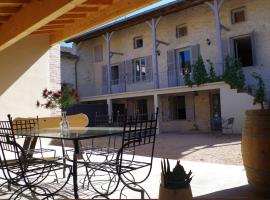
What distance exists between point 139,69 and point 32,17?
42.3 feet

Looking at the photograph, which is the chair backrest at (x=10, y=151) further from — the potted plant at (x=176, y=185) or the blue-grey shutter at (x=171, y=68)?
the blue-grey shutter at (x=171, y=68)

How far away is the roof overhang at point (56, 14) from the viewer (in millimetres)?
3811

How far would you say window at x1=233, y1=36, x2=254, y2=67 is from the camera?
526 inches

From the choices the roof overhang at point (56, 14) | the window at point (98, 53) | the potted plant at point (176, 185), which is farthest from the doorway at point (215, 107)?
the potted plant at point (176, 185)

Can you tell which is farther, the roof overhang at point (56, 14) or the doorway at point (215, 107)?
the doorway at point (215, 107)

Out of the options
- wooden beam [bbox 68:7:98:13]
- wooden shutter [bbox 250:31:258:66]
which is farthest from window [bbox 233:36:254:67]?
wooden beam [bbox 68:7:98:13]

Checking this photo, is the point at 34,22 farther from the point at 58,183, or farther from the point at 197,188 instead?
the point at 197,188

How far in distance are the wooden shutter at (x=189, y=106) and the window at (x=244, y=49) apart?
9.25 feet

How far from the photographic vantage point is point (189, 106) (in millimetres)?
14945

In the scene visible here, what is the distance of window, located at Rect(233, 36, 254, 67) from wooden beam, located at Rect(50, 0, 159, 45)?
30.9 feet

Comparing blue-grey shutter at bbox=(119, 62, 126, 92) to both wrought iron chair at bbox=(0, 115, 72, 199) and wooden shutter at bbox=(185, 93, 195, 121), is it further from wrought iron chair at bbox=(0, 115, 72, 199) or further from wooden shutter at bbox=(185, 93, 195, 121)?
wrought iron chair at bbox=(0, 115, 72, 199)

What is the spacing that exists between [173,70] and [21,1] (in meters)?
11.3

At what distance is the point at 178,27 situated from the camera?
50.4ft

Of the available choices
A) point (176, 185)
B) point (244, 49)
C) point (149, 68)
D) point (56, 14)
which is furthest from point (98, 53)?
point (176, 185)
